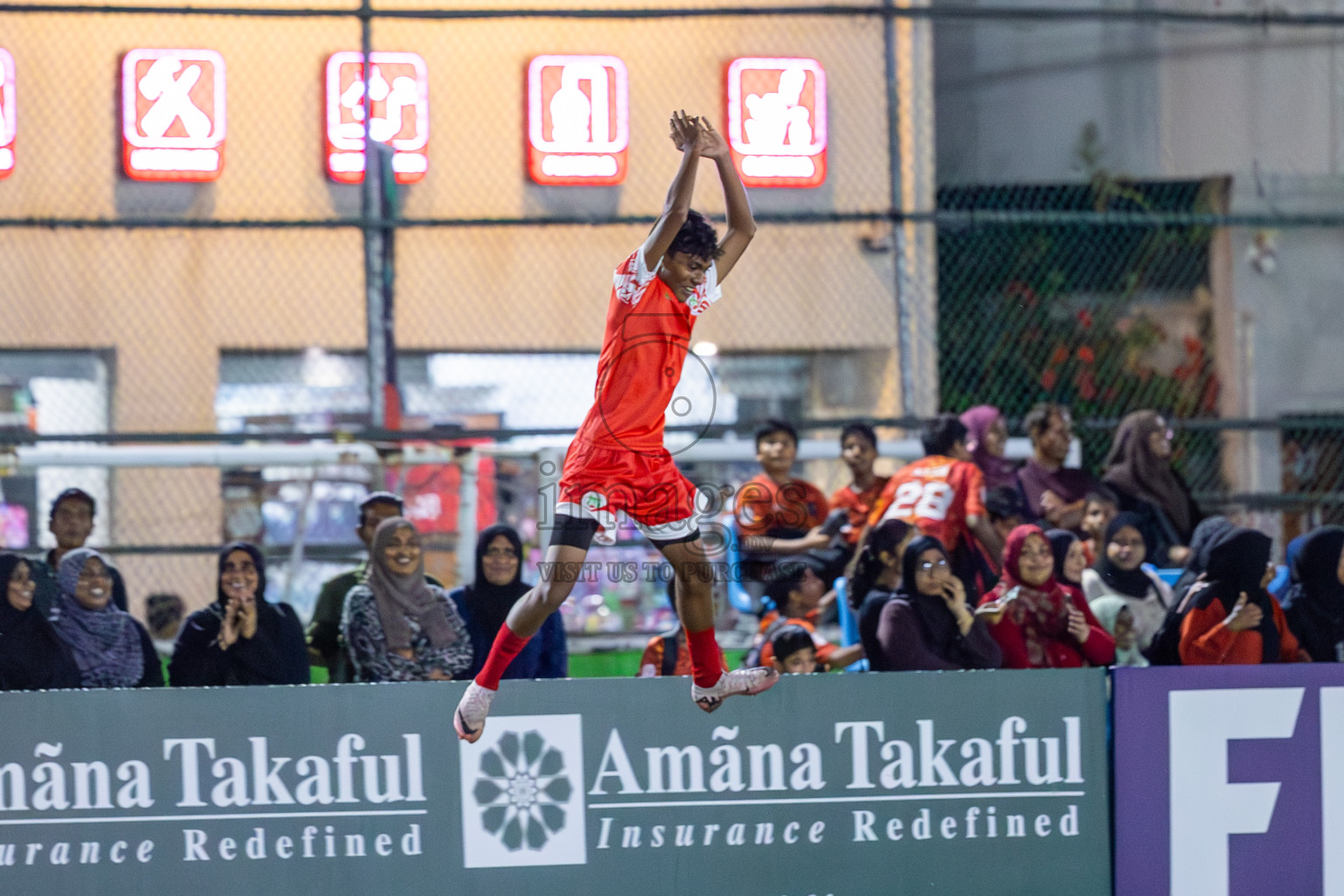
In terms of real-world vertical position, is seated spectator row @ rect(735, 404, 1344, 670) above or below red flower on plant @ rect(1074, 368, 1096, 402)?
below

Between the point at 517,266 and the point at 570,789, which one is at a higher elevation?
the point at 517,266

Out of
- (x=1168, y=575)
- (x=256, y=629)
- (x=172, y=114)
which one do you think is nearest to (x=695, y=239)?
(x=256, y=629)

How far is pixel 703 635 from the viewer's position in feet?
17.0

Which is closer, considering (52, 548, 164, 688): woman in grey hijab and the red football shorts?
the red football shorts

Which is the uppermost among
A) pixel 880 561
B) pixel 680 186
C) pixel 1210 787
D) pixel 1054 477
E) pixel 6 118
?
pixel 6 118

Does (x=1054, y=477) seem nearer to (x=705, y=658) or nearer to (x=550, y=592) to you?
(x=705, y=658)

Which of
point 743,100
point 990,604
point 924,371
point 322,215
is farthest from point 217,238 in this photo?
point 990,604

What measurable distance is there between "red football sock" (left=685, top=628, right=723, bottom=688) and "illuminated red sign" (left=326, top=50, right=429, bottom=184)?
12.9 feet

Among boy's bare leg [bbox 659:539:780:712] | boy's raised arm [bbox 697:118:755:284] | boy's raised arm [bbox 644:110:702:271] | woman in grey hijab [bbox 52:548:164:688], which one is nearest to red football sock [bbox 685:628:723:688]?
boy's bare leg [bbox 659:539:780:712]

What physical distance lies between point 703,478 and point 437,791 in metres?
2.77

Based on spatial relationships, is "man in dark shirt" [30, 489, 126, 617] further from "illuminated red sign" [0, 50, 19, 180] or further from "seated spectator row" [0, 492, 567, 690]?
"illuminated red sign" [0, 50, 19, 180]

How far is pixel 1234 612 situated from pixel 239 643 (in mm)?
4031

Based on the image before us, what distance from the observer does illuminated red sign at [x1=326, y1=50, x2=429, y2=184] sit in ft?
27.5

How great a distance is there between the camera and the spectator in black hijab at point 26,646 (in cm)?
607
